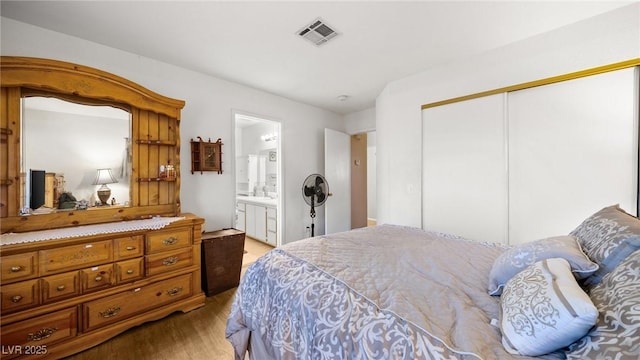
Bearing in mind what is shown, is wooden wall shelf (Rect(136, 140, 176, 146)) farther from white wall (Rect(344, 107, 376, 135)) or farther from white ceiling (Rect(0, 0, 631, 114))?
white wall (Rect(344, 107, 376, 135))

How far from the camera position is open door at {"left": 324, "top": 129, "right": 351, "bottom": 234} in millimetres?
3938

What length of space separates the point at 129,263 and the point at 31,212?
0.74 meters

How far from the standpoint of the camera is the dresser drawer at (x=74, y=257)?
4.88 ft

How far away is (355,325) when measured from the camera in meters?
0.81

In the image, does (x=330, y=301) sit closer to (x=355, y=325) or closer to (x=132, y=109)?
(x=355, y=325)

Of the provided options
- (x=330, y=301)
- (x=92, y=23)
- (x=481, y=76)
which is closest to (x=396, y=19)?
(x=481, y=76)

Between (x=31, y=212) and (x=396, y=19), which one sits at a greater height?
(x=396, y=19)

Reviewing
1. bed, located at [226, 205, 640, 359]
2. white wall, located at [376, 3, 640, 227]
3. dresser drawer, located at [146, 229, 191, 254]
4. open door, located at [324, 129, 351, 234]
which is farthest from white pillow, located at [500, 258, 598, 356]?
open door, located at [324, 129, 351, 234]

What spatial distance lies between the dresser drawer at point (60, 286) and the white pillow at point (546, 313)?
2370 mm

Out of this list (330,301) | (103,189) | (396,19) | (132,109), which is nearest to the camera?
(330,301)

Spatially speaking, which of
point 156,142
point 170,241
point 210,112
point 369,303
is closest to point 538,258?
point 369,303

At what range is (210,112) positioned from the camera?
2.73 m

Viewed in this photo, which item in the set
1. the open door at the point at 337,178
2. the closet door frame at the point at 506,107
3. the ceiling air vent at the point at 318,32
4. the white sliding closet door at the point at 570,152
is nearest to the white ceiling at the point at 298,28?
the ceiling air vent at the point at 318,32

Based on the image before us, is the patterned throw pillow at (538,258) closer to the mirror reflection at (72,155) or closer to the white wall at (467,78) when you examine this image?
the white wall at (467,78)
